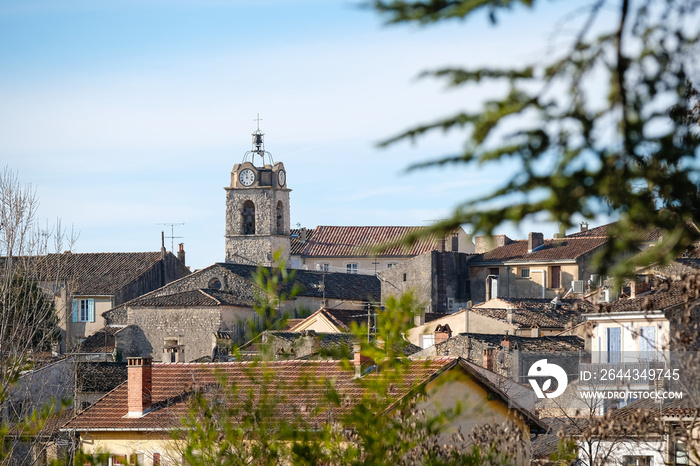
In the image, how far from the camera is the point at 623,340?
27.9 m

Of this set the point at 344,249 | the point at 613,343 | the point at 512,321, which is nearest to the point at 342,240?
the point at 344,249

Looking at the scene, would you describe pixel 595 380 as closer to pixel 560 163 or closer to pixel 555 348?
pixel 555 348

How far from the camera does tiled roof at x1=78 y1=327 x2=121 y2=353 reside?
46594mm

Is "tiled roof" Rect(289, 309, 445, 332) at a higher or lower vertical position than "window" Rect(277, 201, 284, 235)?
lower

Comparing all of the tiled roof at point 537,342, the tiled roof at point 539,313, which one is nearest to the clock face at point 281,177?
the tiled roof at point 539,313

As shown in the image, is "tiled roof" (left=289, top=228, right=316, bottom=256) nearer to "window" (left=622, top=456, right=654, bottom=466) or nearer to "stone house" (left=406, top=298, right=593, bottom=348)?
"stone house" (left=406, top=298, right=593, bottom=348)

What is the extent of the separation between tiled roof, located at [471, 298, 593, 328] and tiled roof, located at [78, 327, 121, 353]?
15650mm

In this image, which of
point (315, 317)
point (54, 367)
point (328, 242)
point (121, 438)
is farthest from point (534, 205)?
point (328, 242)

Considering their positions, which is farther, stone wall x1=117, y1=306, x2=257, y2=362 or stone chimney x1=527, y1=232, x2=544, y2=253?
stone chimney x1=527, y1=232, x2=544, y2=253

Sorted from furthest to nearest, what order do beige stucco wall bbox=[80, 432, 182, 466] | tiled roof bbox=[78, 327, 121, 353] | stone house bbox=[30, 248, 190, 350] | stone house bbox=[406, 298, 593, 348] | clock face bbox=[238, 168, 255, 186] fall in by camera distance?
clock face bbox=[238, 168, 255, 186] < stone house bbox=[30, 248, 190, 350] < tiled roof bbox=[78, 327, 121, 353] < stone house bbox=[406, 298, 593, 348] < beige stucco wall bbox=[80, 432, 182, 466]

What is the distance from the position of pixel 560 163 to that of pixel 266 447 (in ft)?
16.0

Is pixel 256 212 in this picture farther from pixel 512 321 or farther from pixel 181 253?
pixel 512 321

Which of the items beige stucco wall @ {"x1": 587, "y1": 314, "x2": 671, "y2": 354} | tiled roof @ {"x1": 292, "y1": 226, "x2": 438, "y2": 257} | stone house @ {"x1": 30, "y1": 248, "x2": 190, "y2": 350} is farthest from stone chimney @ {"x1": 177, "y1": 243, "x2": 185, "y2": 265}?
beige stucco wall @ {"x1": 587, "y1": 314, "x2": 671, "y2": 354}

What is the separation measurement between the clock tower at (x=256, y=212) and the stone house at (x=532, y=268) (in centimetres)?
1481
